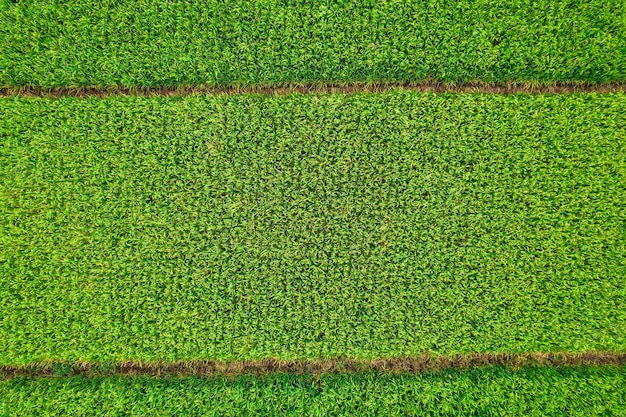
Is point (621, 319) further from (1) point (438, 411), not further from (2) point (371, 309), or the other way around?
(2) point (371, 309)

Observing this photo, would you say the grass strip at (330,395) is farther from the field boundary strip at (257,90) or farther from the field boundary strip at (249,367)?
the field boundary strip at (257,90)

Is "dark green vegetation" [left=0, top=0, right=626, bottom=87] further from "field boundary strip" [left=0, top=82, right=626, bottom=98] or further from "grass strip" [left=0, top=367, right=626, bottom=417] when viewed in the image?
"grass strip" [left=0, top=367, right=626, bottom=417]

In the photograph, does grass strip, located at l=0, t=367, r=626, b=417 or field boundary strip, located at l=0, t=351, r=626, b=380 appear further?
field boundary strip, located at l=0, t=351, r=626, b=380

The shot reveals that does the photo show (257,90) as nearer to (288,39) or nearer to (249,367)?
(288,39)

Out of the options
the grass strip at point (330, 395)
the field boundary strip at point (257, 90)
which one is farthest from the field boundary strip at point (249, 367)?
the field boundary strip at point (257, 90)

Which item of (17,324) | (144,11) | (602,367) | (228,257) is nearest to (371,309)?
(228,257)

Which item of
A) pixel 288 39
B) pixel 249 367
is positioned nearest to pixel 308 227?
pixel 249 367

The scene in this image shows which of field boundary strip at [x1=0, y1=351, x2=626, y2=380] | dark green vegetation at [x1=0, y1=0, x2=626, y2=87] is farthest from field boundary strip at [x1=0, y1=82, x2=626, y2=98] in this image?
field boundary strip at [x1=0, y1=351, x2=626, y2=380]
